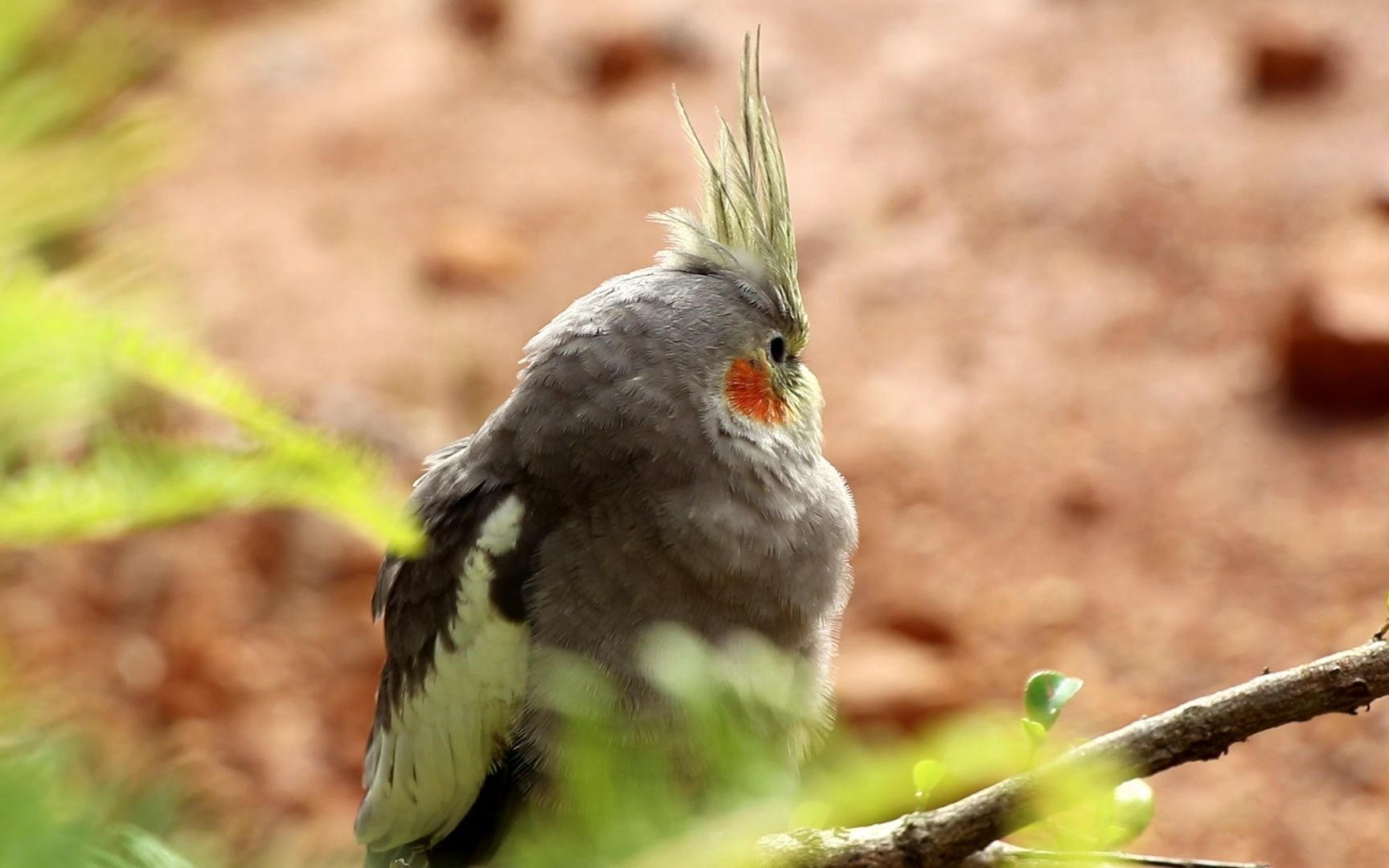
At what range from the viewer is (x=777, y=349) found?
2.85m

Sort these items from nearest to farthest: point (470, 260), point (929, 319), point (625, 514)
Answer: point (625, 514) → point (929, 319) → point (470, 260)

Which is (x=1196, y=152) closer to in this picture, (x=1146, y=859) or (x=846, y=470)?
(x=846, y=470)

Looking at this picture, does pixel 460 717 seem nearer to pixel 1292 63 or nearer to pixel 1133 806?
pixel 1133 806

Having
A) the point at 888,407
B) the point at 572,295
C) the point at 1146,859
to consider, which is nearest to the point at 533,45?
the point at 572,295

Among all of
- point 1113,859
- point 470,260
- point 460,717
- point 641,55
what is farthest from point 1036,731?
point 641,55

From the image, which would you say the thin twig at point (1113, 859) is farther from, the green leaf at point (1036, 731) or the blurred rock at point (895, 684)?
the blurred rock at point (895, 684)

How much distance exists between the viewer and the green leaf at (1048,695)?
4.66 ft

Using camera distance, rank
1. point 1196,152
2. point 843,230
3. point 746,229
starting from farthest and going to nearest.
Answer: point 843,230 → point 1196,152 → point 746,229

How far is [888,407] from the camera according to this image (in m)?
6.75

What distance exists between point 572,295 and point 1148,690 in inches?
153

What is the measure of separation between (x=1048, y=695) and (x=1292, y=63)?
6803 millimetres

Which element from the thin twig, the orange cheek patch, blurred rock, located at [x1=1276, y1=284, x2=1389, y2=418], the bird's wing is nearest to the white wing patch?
the bird's wing

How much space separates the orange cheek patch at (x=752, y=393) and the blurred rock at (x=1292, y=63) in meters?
5.68

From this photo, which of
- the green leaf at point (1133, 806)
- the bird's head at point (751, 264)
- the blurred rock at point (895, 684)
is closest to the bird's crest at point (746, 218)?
the bird's head at point (751, 264)
